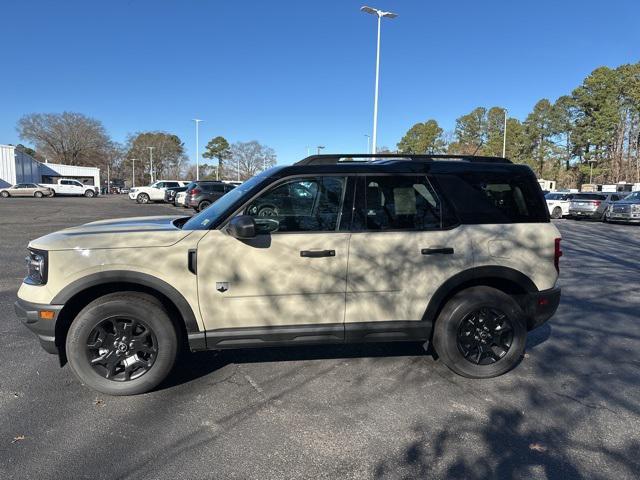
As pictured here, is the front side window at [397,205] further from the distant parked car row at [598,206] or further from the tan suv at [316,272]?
the distant parked car row at [598,206]

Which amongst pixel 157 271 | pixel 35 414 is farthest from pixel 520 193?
pixel 35 414

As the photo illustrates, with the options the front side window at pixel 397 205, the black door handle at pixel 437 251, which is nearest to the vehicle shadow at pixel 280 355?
the black door handle at pixel 437 251

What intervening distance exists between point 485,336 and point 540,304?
0.59 meters

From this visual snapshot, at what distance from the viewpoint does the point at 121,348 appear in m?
3.55

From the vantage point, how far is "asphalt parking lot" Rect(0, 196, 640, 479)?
2.72m

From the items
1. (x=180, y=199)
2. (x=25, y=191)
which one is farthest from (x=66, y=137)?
(x=180, y=199)

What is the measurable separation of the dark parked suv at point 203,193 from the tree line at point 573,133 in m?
35.8

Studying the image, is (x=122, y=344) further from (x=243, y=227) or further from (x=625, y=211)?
(x=625, y=211)

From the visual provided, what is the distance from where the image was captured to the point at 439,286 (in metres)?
3.84

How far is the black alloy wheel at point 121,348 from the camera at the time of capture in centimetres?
352

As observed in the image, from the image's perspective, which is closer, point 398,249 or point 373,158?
point 398,249

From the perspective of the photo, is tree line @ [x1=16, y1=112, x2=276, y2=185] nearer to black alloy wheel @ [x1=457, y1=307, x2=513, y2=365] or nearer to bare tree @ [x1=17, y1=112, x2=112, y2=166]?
bare tree @ [x1=17, y1=112, x2=112, y2=166]

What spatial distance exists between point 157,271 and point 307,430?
5.35 ft

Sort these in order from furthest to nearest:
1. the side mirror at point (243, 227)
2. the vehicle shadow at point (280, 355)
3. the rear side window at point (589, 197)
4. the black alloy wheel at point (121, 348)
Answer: the rear side window at point (589, 197)
the vehicle shadow at point (280, 355)
the black alloy wheel at point (121, 348)
the side mirror at point (243, 227)
